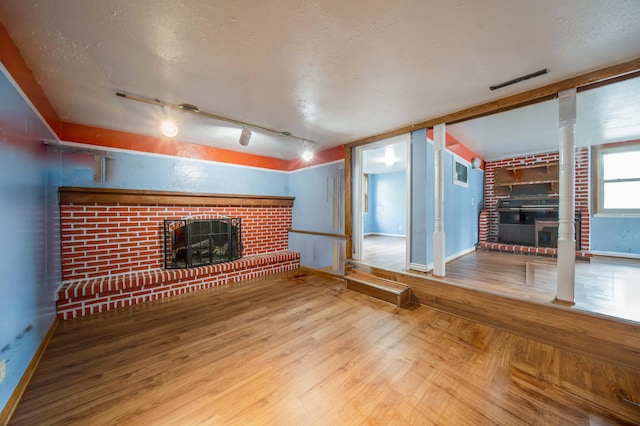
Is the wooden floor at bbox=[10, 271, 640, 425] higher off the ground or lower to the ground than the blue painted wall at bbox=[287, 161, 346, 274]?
lower

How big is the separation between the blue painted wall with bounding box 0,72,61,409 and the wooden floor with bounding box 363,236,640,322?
3.51 metres

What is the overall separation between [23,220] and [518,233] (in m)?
7.04

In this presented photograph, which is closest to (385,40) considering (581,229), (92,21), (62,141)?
(92,21)

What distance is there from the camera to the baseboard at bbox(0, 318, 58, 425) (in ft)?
4.13

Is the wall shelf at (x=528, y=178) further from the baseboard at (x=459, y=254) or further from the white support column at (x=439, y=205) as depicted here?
the white support column at (x=439, y=205)

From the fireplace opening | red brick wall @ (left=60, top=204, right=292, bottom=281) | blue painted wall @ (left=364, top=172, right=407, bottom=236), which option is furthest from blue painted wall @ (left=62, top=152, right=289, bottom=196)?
blue painted wall @ (left=364, top=172, right=407, bottom=236)

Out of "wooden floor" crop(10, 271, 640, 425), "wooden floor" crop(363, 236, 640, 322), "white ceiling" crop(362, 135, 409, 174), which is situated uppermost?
"white ceiling" crop(362, 135, 409, 174)

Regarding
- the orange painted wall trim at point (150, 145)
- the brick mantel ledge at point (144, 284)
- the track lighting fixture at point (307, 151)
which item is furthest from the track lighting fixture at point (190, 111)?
the brick mantel ledge at point (144, 284)

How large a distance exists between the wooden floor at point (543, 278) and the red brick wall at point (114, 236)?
3284mm

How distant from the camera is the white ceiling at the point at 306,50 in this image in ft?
4.17

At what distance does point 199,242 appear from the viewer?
3.56 meters

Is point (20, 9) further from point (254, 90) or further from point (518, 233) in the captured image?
point (518, 233)

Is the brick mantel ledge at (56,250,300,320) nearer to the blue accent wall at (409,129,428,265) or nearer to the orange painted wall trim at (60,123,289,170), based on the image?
the orange painted wall trim at (60,123,289,170)

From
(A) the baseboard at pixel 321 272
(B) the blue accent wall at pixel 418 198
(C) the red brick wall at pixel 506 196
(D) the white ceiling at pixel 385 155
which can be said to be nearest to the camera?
(B) the blue accent wall at pixel 418 198
